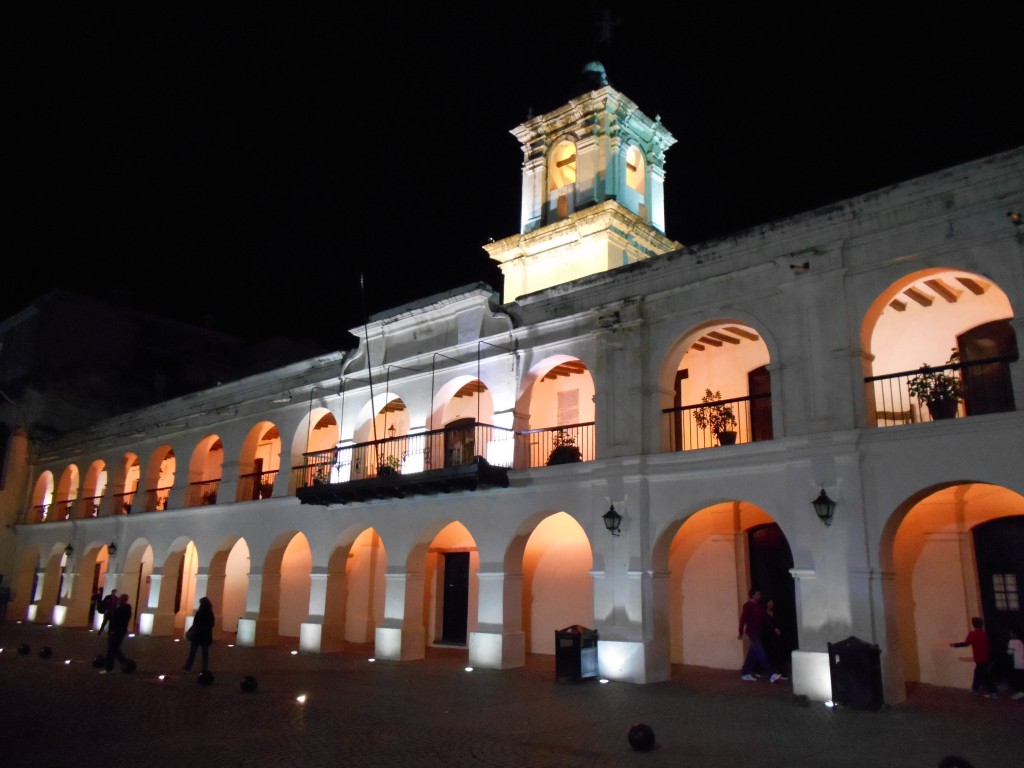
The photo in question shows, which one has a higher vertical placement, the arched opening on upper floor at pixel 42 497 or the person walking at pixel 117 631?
the arched opening on upper floor at pixel 42 497

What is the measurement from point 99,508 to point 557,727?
24803 millimetres

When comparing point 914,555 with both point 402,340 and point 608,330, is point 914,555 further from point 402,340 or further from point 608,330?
point 402,340

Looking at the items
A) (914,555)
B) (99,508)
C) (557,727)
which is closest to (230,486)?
(99,508)

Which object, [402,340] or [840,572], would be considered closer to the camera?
[840,572]

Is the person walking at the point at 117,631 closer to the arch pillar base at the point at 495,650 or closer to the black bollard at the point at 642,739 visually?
the arch pillar base at the point at 495,650

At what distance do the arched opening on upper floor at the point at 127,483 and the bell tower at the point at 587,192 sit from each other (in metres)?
16.0

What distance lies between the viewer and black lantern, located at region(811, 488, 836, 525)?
1253 centimetres

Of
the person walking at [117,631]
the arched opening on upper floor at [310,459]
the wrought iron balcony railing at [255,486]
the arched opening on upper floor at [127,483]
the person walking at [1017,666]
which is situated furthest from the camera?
the arched opening on upper floor at [127,483]

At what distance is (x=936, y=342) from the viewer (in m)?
14.9

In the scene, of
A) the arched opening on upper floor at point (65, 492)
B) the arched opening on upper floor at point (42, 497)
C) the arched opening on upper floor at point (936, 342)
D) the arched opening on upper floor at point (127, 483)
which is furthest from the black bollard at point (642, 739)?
the arched opening on upper floor at point (42, 497)

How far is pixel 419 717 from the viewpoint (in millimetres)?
11188

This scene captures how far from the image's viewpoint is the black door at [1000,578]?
45.2 ft

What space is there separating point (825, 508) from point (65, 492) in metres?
30.8

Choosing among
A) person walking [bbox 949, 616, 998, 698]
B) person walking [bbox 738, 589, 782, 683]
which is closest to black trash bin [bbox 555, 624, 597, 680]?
person walking [bbox 738, 589, 782, 683]
